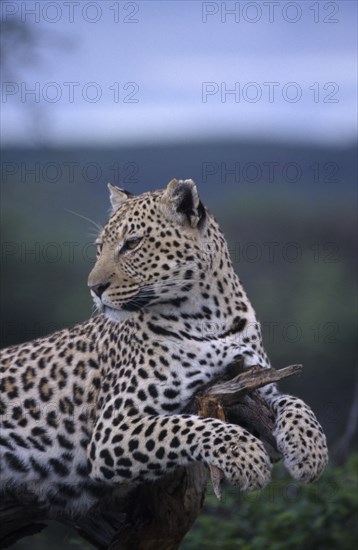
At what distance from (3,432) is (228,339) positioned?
64.1 inches

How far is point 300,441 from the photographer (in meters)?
6.79

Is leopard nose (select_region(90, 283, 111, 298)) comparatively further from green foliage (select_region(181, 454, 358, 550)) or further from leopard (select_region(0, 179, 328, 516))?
green foliage (select_region(181, 454, 358, 550))

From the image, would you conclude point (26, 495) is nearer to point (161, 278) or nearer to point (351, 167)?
point (161, 278)

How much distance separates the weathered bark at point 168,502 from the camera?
6.99 metres

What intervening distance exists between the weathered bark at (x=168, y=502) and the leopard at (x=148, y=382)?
0.12 metres

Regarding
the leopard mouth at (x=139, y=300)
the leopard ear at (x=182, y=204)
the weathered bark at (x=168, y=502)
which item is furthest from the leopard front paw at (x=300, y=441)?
the leopard ear at (x=182, y=204)

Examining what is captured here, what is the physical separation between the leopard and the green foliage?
318 centimetres

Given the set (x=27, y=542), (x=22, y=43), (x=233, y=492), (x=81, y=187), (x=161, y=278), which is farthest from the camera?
(x=81, y=187)

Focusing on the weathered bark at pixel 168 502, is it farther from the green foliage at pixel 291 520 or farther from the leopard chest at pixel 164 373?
the green foliage at pixel 291 520

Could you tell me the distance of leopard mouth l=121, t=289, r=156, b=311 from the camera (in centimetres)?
704

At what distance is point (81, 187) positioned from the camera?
1898 centimetres

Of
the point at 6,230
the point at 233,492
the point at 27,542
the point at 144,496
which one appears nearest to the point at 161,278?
the point at 144,496

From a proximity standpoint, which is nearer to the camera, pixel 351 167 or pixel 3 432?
pixel 3 432

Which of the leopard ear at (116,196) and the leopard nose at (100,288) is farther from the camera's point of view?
the leopard ear at (116,196)
